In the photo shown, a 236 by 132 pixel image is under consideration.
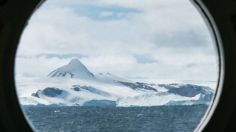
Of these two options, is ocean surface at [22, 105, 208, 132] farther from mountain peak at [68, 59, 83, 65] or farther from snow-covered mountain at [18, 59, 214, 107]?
mountain peak at [68, 59, 83, 65]

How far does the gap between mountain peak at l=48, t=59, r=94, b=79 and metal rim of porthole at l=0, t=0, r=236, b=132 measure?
13503 millimetres

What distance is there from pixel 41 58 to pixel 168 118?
20.8 ft

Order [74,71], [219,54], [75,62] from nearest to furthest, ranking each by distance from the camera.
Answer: [219,54], [74,71], [75,62]

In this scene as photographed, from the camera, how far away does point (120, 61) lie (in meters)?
20.3

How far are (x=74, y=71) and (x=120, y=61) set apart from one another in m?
5.41

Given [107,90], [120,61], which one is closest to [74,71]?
[107,90]

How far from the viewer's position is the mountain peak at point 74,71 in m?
15.4

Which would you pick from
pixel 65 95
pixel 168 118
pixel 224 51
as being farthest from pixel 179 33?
pixel 224 51

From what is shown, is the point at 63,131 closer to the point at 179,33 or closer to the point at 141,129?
the point at 141,129

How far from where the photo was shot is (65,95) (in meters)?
17.5

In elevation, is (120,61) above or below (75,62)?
above

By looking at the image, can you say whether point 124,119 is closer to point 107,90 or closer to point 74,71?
point 107,90

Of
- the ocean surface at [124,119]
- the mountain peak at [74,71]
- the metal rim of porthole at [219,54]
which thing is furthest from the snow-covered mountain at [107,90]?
the metal rim of porthole at [219,54]

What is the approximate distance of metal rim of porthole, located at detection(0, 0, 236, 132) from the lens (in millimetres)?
1367
